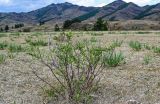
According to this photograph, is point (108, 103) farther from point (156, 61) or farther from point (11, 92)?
point (156, 61)

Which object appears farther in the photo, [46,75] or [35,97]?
[46,75]

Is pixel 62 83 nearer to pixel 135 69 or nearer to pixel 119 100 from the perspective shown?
pixel 119 100

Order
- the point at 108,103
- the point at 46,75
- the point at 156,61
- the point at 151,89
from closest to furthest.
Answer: the point at 108,103 < the point at 151,89 < the point at 46,75 < the point at 156,61

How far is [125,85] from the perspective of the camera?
376 inches

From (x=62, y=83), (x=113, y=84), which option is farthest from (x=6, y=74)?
(x=113, y=84)

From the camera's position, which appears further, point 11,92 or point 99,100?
point 11,92

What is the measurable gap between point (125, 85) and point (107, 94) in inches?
27.4

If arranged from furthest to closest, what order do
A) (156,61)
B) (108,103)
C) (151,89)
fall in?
(156,61), (151,89), (108,103)

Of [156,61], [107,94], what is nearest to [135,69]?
[156,61]

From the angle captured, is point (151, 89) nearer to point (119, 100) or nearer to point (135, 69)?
point (119, 100)

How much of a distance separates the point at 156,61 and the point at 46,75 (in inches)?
141

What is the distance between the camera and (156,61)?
40.8 ft

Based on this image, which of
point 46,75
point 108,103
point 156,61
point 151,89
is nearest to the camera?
point 108,103

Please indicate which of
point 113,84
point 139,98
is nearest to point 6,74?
point 113,84
